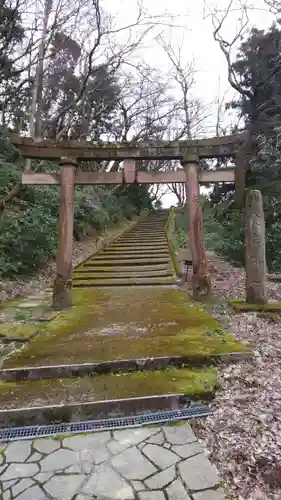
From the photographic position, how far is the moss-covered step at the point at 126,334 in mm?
3912

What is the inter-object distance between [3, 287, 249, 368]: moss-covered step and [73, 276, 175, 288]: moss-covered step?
151 centimetres

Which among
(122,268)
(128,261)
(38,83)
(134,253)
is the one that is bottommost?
(122,268)

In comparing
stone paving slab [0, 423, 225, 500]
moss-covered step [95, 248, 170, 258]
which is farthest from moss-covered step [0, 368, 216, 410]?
moss-covered step [95, 248, 170, 258]

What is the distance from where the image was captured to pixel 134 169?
700cm

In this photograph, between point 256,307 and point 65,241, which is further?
point 65,241

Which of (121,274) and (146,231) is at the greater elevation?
(146,231)

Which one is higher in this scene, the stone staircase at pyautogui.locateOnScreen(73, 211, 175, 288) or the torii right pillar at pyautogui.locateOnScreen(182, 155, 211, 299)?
the torii right pillar at pyautogui.locateOnScreen(182, 155, 211, 299)

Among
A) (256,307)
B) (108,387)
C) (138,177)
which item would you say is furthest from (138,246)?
(108,387)

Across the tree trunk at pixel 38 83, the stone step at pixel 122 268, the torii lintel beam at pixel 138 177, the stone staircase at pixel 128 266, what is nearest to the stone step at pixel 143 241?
the stone staircase at pixel 128 266

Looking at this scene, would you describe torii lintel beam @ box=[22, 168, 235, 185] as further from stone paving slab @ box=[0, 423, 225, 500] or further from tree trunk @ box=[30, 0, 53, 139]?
stone paving slab @ box=[0, 423, 225, 500]

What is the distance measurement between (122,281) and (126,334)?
396 cm

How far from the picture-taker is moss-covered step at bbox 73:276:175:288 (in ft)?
27.6

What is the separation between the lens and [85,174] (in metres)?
7.07

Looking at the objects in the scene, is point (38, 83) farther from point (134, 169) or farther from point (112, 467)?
point (112, 467)
